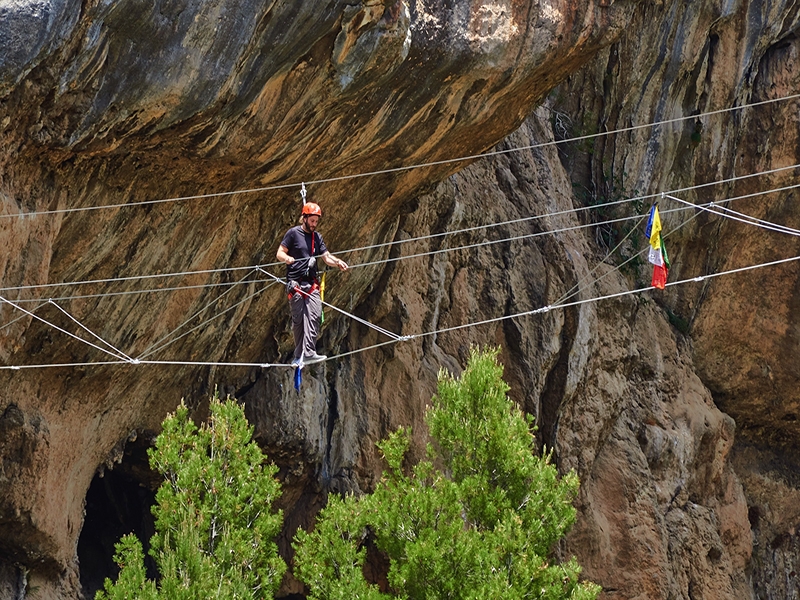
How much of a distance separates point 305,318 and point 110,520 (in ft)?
25.3

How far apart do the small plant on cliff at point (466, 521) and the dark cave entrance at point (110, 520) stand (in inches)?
152

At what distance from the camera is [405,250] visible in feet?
63.7

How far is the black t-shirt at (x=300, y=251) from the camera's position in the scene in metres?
13.4

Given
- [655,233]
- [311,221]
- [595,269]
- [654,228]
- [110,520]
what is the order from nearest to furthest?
[311,221] < [654,228] < [655,233] < [110,520] < [595,269]

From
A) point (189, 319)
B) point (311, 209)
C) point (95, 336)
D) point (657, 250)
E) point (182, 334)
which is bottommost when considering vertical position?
point (95, 336)

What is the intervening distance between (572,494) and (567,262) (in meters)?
6.69

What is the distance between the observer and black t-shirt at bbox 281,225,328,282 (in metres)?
13.4

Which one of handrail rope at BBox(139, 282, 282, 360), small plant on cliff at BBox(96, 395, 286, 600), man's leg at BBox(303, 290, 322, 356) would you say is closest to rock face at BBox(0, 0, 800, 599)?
handrail rope at BBox(139, 282, 282, 360)

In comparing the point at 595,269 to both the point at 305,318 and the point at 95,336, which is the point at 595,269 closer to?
the point at 305,318

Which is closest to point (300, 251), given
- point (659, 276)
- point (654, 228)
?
point (654, 228)

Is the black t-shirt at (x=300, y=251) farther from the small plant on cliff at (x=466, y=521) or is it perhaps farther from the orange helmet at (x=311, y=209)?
the small plant on cliff at (x=466, y=521)

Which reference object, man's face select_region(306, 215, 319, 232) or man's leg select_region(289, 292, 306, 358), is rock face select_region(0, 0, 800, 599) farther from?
man's leg select_region(289, 292, 306, 358)

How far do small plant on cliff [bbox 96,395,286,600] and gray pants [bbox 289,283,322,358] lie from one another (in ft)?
Result: 7.34

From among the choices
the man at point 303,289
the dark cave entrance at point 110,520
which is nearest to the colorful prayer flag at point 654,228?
the man at point 303,289
